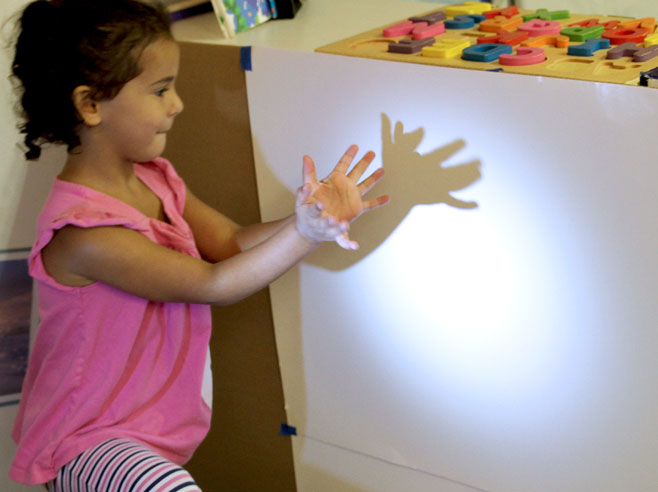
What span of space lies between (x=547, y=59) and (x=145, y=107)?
45cm

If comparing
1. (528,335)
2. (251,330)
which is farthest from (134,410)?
(528,335)

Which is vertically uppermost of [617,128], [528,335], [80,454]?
[617,128]

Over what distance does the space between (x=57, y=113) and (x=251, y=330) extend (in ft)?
1.48

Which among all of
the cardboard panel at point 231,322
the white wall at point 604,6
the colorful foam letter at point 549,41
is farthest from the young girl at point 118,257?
the white wall at point 604,6

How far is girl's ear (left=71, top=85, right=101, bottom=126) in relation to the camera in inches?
35.8

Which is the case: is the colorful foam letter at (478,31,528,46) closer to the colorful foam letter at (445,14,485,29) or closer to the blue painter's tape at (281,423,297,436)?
the colorful foam letter at (445,14,485,29)

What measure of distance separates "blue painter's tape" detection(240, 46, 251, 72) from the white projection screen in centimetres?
2

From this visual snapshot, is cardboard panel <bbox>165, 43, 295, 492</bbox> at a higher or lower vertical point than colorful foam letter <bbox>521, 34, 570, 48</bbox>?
lower

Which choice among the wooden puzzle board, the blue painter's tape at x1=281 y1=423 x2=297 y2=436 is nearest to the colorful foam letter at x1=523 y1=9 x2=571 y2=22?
the wooden puzzle board

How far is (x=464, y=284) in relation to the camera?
99 cm

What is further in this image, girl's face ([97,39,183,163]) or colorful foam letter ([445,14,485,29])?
colorful foam letter ([445,14,485,29])

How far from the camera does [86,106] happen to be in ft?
3.02

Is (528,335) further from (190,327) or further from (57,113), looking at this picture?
(57,113)

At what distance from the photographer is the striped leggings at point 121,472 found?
0.90 metres
